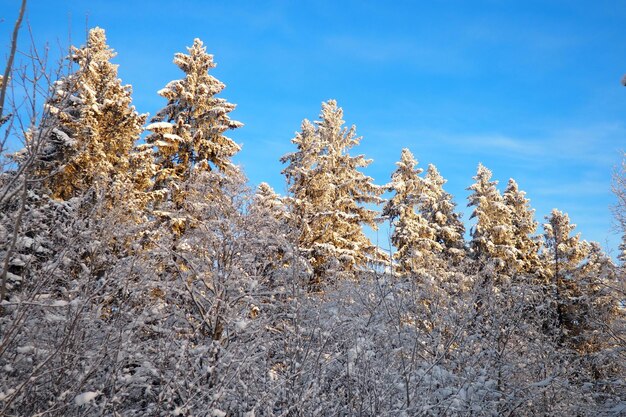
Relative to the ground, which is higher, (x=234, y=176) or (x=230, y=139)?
(x=230, y=139)

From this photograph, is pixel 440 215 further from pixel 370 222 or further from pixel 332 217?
pixel 332 217

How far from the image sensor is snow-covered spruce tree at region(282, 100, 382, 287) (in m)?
20.8

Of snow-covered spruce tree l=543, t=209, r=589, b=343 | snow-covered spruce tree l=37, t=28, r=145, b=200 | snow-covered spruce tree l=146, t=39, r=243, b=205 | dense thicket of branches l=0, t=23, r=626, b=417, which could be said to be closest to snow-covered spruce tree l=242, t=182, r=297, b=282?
dense thicket of branches l=0, t=23, r=626, b=417

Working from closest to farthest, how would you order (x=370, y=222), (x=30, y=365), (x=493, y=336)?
(x=30, y=365) < (x=493, y=336) < (x=370, y=222)

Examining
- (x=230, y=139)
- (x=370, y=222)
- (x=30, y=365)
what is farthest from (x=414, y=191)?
(x=30, y=365)

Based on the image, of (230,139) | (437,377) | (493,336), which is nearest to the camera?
(437,377)

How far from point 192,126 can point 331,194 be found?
7404mm

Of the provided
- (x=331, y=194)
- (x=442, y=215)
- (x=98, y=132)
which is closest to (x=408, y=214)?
(x=442, y=215)

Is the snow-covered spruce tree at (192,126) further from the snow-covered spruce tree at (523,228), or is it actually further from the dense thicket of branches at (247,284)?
the snow-covered spruce tree at (523,228)

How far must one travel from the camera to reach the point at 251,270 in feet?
33.4

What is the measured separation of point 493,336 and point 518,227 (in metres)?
19.8

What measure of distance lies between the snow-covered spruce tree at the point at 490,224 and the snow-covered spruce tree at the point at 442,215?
114 cm

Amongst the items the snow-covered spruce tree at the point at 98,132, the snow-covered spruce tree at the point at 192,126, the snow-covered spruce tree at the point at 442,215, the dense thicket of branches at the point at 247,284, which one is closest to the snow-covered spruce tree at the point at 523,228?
the dense thicket of branches at the point at 247,284

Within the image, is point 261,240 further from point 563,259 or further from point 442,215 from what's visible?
point 563,259
